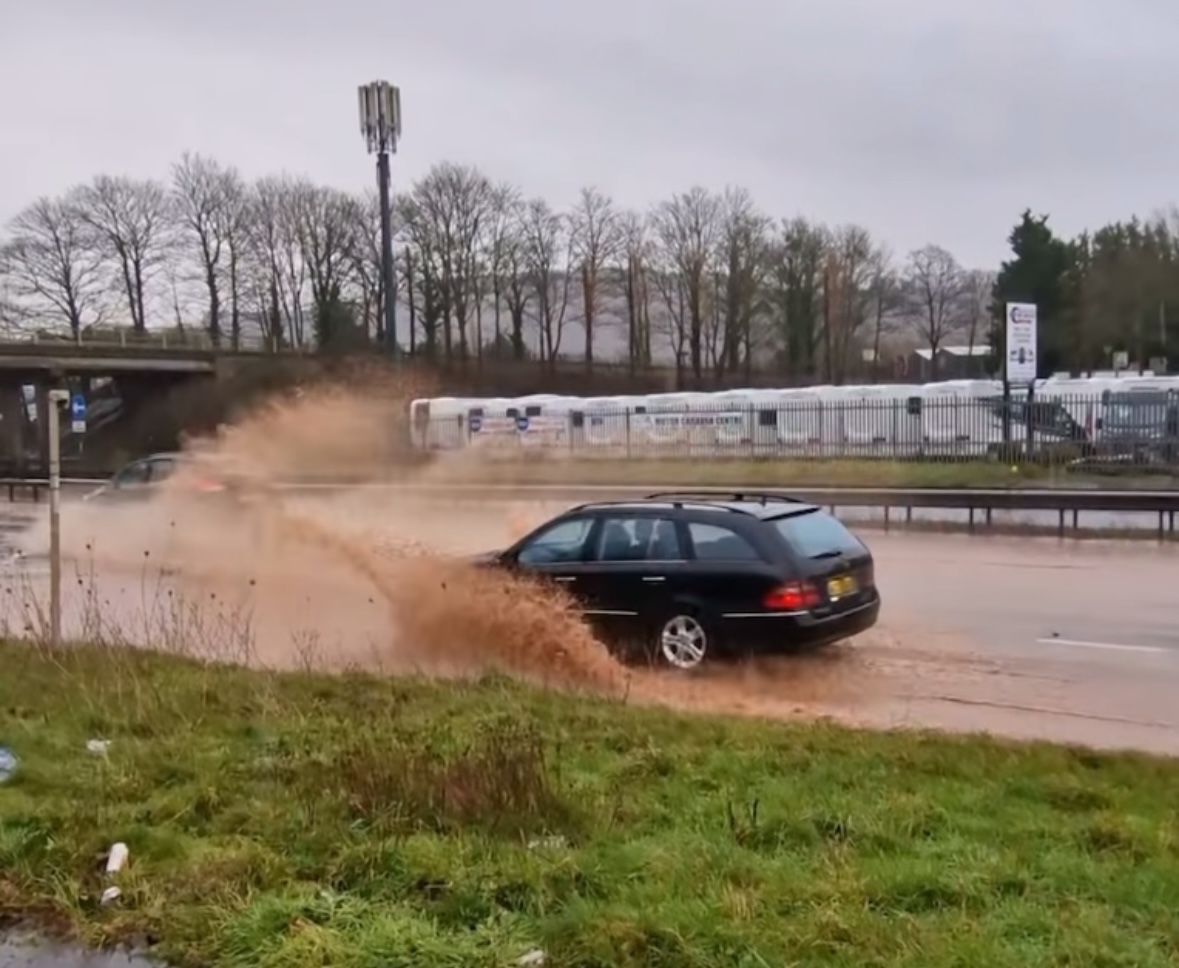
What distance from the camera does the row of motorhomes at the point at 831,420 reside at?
32.5 metres

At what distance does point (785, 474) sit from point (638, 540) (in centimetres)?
2378

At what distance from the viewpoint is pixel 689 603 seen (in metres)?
11.6

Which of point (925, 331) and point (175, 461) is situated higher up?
point (925, 331)

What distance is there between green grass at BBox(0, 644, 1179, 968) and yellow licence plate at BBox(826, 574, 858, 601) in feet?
10.5

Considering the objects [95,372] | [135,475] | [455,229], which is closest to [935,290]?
[455,229]

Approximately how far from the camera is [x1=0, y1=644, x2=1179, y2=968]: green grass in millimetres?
4582

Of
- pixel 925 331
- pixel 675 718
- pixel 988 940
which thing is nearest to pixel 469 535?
pixel 675 718

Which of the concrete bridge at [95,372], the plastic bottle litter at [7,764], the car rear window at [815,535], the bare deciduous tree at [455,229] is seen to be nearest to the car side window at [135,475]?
the car rear window at [815,535]

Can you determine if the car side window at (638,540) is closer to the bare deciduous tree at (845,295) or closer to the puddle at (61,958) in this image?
the puddle at (61,958)

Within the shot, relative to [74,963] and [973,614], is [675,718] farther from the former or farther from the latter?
[973,614]

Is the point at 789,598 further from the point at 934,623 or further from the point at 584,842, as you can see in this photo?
the point at 584,842

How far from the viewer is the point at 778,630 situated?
→ 1116 cm

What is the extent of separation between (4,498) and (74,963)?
41.0 m

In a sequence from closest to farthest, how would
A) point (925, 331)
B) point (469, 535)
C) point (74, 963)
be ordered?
point (74, 963), point (469, 535), point (925, 331)
